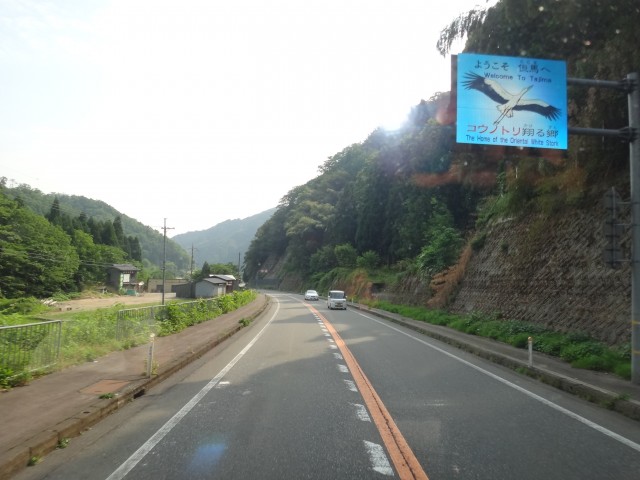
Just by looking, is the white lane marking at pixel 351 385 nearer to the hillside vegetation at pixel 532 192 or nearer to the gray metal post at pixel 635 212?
the hillside vegetation at pixel 532 192

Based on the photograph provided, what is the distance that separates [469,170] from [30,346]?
25811mm

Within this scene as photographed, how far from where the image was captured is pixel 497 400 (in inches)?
306

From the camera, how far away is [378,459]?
4855 millimetres

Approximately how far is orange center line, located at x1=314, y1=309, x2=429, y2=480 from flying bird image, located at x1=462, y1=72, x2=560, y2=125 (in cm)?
561

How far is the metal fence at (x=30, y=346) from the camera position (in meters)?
8.18

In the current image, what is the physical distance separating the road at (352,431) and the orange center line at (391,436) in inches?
0.8

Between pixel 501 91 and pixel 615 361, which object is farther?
pixel 615 361

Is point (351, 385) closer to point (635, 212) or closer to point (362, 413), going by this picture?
point (362, 413)

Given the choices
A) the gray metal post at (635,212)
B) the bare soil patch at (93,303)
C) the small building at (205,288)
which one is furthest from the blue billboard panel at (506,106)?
the small building at (205,288)

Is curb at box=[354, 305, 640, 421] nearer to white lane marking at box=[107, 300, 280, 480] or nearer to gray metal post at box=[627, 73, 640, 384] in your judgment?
gray metal post at box=[627, 73, 640, 384]

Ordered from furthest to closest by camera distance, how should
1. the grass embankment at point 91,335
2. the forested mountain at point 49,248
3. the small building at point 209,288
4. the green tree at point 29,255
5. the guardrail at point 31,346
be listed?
1. the small building at point 209,288
2. the forested mountain at point 49,248
3. the green tree at point 29,255
4. the grass embankment at point 91,335
5. the guardrail at point 31,346

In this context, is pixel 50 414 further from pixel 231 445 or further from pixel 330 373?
pixel 330 373

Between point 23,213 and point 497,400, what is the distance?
68500 millimetres

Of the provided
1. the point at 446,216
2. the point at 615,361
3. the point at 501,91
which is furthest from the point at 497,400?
the point at 446,216
